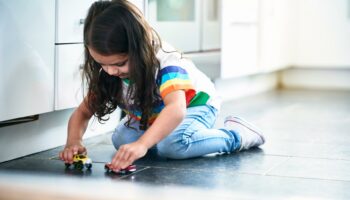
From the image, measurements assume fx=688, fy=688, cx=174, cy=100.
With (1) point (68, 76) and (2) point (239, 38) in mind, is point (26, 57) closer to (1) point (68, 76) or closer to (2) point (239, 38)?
(1) point (68, 76)

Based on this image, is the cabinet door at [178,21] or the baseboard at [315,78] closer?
the cabinet door at [178,21]

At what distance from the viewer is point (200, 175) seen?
5.68 feet

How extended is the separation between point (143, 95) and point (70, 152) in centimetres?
25

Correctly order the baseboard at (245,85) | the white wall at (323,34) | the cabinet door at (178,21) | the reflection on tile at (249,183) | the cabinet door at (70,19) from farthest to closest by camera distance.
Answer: the white wall at (323,34), the baseboard at (245,85), the cabinet door at (178,21), the cabinet door at (70,19), the reflection on tile at (249,183)

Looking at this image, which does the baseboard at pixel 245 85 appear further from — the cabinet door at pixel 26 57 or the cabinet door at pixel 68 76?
the cabinet door at pixel 26 57

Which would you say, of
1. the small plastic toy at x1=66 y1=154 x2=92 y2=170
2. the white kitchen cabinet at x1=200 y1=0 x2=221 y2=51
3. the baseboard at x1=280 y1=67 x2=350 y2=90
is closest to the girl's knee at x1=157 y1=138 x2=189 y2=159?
the small plastic toy at x1=66 y1=154 x2=92 y2=170

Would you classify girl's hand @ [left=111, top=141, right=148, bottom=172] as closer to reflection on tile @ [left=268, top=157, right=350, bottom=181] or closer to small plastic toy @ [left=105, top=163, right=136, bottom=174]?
small plastic toy @ [left=105, top=163, right=136, bottom=174]

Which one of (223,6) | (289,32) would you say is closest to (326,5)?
(289,32)

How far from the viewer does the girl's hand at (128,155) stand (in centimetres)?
166

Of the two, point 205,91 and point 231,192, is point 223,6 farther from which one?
point 231,192

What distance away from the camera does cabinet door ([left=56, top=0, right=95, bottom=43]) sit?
2.02 m

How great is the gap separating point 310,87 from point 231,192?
3.13 metres

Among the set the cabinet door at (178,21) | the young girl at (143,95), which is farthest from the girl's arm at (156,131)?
the cabinet door at (178,21)

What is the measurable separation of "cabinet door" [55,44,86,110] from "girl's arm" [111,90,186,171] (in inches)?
17.0
